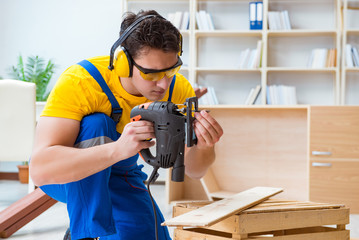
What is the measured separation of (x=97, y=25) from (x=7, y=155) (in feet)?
7.42

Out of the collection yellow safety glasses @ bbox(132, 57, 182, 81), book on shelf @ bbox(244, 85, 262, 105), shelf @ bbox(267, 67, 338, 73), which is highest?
shelf @ bbox(267, 67, 338, 73)

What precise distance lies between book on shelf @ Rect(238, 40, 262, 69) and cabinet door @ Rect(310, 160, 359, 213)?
1470 mm

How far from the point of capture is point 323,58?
461 centimetres

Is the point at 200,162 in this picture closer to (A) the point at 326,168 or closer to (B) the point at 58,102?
(B) the point at 58,102

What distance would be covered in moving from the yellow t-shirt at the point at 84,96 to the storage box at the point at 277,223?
0.43 metres

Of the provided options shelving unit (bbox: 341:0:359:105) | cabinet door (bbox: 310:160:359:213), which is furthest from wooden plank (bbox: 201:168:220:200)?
shelving unit (bbox: 341:0:359:105)

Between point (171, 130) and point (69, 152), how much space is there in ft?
1.09

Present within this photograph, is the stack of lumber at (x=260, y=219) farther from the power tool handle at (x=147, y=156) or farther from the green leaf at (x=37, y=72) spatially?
the green leaf at (x=37, y=72)

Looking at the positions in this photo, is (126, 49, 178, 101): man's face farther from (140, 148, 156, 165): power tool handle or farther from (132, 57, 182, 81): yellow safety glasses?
(140, 148, 156, 165): power tool handle

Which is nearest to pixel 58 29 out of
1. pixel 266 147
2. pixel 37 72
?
pixel 37 72

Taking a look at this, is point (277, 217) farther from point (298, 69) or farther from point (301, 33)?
point (301, 33)

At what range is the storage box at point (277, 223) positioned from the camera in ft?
4.81

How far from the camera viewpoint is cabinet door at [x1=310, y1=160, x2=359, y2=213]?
348cm

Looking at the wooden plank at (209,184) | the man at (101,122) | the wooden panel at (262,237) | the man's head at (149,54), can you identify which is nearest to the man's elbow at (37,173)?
the man at (101,122)
